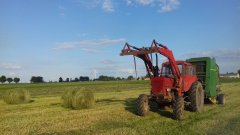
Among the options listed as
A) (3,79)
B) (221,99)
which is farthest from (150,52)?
(3,79)

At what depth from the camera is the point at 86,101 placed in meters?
17.0

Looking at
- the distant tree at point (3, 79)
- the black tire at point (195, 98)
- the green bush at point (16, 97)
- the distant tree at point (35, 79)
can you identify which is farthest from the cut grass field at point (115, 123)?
the distant tree at point (35, 79)

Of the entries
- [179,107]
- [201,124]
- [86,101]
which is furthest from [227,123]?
[86,101]

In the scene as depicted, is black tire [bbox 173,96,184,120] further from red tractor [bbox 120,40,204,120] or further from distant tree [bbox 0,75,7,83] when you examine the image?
distant tree [bbox 0,75,7,83]

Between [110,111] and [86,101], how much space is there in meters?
1.60

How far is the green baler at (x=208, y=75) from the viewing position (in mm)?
19625

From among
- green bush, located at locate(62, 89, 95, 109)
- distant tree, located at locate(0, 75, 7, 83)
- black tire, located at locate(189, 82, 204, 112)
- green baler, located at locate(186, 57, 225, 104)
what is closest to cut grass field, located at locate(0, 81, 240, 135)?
black tire, located at locate(189, 82, 204, 112)

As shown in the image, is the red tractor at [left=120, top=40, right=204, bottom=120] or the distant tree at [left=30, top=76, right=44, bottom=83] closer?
the red tractor at [left=120, top=40, right=204, bottom=120]

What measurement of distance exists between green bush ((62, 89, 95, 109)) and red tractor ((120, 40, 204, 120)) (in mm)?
3190

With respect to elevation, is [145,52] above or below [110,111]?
above

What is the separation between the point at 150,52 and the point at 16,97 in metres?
11.2

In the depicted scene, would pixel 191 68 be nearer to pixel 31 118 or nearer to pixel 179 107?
pixel 179 107

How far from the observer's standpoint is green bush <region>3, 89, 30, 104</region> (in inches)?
853

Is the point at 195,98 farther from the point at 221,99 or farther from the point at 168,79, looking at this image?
the point at 221,99
